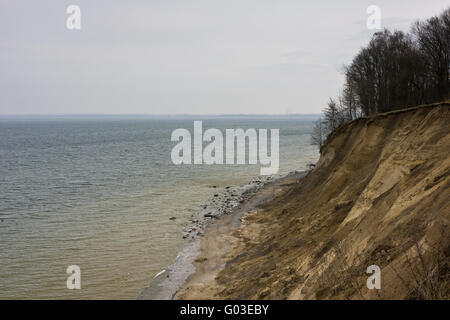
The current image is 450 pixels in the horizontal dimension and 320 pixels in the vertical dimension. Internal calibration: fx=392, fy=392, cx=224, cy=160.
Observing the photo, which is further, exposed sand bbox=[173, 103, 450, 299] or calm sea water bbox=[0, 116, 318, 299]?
calm sea water bbox=[0, 116, 318, 299]

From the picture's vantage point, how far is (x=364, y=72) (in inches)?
1585

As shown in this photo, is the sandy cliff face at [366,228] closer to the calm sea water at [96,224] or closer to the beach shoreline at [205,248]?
the beach shoreline at [205,248]

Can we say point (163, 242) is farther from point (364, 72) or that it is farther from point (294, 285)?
point (364, 72)

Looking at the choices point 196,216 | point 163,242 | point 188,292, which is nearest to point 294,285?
point 188,292

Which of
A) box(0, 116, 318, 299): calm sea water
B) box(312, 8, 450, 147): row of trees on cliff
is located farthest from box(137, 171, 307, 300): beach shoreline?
box(312, 8, 450, 147): row of trees on cliff

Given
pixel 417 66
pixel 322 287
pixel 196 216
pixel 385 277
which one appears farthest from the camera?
pixel 417 66

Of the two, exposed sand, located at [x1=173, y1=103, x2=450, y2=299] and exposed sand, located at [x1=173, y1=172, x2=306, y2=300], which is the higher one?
exposed sand, located at [x1=173, y1=103, x2=450, y2=299]

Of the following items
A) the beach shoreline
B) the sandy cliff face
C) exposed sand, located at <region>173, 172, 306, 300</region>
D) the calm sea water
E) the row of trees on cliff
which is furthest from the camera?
the row of trees on cliff

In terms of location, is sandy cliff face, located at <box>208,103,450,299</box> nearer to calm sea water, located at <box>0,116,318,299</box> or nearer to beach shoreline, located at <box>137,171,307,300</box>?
beach shoreline, located at <box>137,171,307,300</box>

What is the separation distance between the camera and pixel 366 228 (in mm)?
11375

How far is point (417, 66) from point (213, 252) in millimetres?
25295

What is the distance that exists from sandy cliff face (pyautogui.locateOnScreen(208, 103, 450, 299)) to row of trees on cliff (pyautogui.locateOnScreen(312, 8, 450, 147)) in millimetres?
12538

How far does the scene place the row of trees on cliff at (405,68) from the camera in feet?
106

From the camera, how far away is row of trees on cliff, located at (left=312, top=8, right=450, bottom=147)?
32.4 metres
